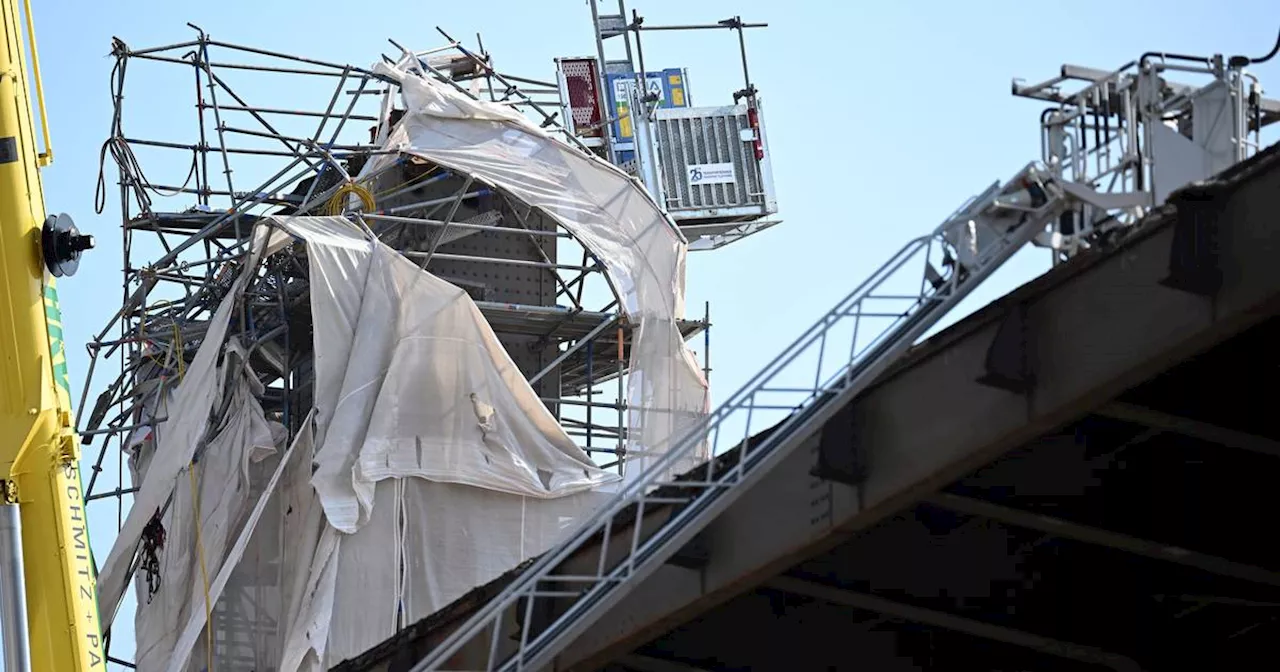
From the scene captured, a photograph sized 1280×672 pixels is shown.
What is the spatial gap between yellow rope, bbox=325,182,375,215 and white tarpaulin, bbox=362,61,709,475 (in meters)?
0.35

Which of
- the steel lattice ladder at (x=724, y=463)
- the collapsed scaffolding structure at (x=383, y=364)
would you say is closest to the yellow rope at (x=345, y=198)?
the collapsed scaffolding structure at (x=383, y=364)

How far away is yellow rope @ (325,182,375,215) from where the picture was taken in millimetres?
27547

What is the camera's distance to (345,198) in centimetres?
2786

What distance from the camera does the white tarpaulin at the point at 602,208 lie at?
91.4ft

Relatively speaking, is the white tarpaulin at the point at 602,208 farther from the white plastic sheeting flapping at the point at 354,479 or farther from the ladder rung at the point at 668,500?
the ladder rung at the point at 668,500

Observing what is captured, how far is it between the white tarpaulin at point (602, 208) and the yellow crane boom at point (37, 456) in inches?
345

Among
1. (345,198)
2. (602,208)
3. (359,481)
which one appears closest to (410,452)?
(359,481)

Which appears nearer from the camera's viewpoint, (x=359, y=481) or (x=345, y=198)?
(x=359, y=481)

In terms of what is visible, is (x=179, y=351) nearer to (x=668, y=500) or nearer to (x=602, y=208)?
(x=602, y=208)

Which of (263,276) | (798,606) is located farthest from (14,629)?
(263,276)

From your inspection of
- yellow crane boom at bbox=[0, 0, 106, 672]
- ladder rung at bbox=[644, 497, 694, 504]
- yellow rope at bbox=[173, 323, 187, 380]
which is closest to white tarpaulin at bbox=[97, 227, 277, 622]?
yellow rope at bbox=[173, 323, 187, 380]

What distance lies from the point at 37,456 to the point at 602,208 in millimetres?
11514

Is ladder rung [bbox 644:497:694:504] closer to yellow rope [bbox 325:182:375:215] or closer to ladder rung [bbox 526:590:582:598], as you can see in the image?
ladder rung [bbox 526:590:582:598]

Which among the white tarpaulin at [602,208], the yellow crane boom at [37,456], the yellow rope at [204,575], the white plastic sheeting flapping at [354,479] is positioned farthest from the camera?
the white tarpaulin at [602,208]
